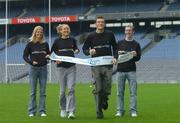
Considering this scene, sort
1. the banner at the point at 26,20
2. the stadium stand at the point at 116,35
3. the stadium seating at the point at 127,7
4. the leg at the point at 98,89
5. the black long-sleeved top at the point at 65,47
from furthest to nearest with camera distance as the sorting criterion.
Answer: the stadium seating at the point at 127,7 < the banner at the point at 26,20 < the stadium stand at the point at 116,35 < the black long-sleeved top at the point at 65,47 < the leg at the point at 98,89

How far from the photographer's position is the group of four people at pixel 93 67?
475 inches

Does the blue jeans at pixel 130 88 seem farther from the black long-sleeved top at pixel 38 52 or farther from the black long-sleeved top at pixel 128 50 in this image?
the black long-sleeved top at pixel 38 52

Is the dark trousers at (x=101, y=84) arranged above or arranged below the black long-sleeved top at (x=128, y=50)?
below

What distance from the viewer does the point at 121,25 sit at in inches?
2127

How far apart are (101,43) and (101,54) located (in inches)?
9.6

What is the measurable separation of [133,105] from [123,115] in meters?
0.39

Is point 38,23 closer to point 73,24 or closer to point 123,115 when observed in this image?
point 73,24

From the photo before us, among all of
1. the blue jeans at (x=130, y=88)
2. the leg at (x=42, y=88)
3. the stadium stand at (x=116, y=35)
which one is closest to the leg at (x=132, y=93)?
the blue jeans at (x=130, y=88)

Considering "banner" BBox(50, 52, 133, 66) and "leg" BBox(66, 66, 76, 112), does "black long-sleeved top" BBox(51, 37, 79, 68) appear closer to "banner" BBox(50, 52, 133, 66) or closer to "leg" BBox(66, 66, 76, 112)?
"banner" BBox(50, 52, 133, 66)

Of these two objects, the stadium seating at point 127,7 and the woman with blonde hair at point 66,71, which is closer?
the woman with blonde hair at point 66,71

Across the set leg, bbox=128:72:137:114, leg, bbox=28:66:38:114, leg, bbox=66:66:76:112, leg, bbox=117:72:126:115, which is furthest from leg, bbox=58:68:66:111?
leg, bbox=128:72:137:114

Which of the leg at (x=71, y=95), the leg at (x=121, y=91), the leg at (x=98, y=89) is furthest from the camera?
the leg at (x=121, y=91)

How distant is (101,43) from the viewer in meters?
12.1

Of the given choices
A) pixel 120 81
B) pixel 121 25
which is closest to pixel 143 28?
pixel 121 25
